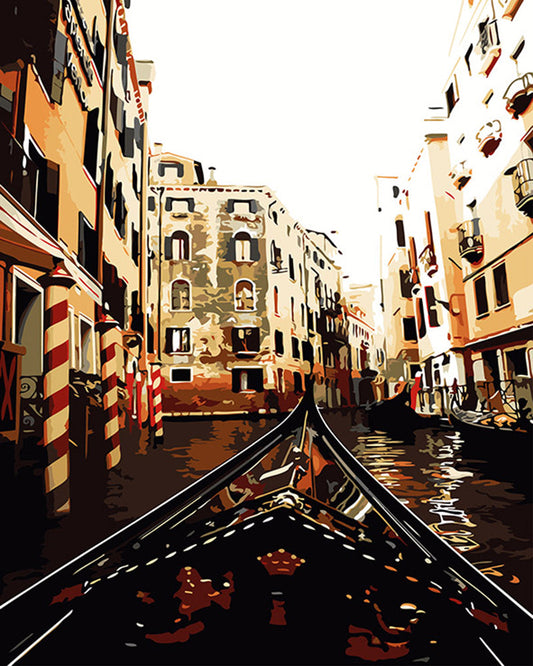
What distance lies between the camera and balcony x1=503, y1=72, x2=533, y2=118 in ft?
20.0

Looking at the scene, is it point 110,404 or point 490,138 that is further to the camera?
point 490,138

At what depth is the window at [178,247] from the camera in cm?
1343

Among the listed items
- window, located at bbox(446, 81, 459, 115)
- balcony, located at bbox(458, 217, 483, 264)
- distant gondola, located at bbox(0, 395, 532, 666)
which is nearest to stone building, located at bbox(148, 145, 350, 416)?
window, located at bbox(446, 81, 459, 115)

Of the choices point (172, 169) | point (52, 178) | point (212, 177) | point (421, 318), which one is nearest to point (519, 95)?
point (52, 178)

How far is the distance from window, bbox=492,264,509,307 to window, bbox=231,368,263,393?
650 centimetres

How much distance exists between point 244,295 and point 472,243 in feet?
21.0

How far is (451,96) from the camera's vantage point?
9617 mm

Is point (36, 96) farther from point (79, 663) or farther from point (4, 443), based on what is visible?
point (79, 663)

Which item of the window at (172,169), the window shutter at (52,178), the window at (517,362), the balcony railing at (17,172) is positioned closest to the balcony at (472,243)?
the window at (517,362)

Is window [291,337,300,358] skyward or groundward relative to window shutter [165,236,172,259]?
groundward

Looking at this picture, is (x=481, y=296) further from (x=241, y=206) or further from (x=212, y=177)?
(x=212, y=177)

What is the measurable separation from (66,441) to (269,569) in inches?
63.1

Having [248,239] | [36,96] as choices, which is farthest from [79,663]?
[248,239]

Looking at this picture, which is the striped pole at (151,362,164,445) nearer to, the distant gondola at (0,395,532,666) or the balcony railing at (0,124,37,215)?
the balcony railing at (0,124,37,215)
